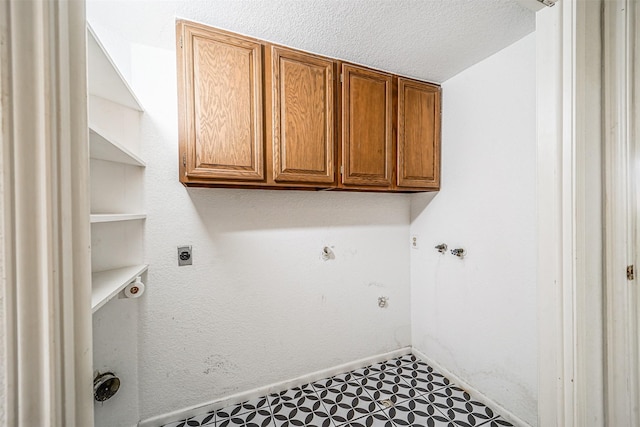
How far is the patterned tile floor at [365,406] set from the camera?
146cm

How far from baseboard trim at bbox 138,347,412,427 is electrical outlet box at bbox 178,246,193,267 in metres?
0.83

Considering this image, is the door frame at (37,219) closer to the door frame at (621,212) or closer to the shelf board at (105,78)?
the shelf board at (105,78)

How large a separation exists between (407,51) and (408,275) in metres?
1.56

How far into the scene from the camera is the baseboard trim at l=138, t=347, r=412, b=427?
1465 mm

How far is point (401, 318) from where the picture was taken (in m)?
2.10

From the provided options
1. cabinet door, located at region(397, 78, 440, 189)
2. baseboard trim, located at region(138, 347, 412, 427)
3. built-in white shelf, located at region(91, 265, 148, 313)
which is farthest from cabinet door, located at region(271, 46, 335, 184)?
baseboard trim, located at region(138, 347, 412, 427)

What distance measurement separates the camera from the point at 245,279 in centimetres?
163

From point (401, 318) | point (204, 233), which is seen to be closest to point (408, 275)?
point (401, 318)

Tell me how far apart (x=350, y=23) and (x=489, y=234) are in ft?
4.52

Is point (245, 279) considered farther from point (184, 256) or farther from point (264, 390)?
point (264, 390)

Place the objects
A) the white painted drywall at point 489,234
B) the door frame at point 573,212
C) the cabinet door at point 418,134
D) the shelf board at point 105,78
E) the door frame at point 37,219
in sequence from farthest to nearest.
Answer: the cabinet door at point 418,134 < the white painted drywall at point 489,234 < the shelf board at point 105,78 < the door frame at point 573,212 < the door frame at point 37,219

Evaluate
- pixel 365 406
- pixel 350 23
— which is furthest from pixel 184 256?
pixel 350 23

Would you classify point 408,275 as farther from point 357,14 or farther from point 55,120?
point 55,120

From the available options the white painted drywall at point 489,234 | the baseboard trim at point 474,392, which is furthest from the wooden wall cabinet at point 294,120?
the baseboard trim at point 474,392
